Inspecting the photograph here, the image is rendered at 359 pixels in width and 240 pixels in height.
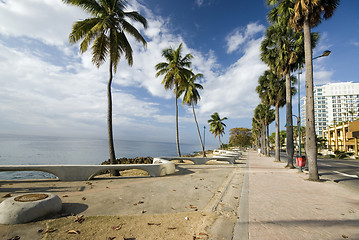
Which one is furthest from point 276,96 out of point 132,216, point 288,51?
point 132,216

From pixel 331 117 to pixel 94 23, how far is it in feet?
522

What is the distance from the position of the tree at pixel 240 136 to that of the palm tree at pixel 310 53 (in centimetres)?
5788

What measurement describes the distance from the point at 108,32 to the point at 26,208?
431 inches

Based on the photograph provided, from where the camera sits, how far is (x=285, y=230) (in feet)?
11.2

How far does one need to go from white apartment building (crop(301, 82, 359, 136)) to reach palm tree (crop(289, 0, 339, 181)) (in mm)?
138979

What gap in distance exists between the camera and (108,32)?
36.5 feet

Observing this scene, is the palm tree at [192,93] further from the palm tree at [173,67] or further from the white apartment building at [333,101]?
the white apartment building at [333,101]

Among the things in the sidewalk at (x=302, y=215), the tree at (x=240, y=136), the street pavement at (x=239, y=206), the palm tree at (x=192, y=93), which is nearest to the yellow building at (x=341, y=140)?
the tree at (x=240, y=136)

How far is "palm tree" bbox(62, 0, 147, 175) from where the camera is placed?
33.1 ft

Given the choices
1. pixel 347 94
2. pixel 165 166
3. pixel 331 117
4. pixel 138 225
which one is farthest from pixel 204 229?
pixel 347 94

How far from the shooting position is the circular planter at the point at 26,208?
3.41 meters

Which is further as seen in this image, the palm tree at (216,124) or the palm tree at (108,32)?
the palm tree at (216,124)

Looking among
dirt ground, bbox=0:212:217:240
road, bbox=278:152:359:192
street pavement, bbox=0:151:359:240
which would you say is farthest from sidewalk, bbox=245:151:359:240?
road, bbox=278:152:359:192

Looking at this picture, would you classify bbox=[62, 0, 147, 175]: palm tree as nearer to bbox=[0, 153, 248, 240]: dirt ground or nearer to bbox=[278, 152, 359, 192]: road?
bbox=[0, 153, 248, 240]: dirt ground
